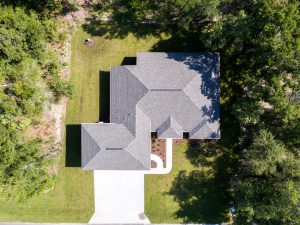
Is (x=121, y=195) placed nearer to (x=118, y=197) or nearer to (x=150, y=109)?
(x=118, y=197)

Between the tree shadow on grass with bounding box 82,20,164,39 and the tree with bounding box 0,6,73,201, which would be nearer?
the tree with bounding box 0,6,73,201

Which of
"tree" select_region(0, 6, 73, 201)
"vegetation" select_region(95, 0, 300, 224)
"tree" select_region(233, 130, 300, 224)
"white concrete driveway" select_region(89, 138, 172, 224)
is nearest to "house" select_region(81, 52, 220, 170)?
"vegetation" select_region(95, 0, 300, 224)

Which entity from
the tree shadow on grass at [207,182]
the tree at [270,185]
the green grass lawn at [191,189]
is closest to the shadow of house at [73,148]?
the green grass lawn at [191,189]

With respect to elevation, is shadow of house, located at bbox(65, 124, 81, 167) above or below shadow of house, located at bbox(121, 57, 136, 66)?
below

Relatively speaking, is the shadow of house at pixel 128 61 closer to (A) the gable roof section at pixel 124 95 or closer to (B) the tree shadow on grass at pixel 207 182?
(A) the gable roof section at pixel 124 95

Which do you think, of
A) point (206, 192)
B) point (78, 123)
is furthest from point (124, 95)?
point (206, 192)

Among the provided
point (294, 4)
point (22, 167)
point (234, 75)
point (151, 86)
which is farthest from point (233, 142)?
point (22, 167)

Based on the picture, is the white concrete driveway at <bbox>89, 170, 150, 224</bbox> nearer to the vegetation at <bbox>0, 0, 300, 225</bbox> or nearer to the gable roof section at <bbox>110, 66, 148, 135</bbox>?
the vegetation at <bbox>0, 0, 300, 225</bbox>
